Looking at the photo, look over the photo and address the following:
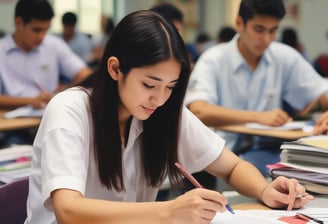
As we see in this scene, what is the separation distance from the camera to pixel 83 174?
1.23 m

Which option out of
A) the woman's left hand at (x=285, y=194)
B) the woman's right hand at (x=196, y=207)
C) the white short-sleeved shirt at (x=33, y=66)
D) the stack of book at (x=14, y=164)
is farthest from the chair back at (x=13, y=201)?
the white short-sleeved shirt at (x=33, y=66)

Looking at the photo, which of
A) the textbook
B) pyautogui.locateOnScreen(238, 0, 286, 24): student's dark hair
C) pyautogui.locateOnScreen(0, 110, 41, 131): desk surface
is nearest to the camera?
pyautogui.locateOnScreen(238, 0, 286, 24): student's dark hair

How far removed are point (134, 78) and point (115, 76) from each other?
7cm

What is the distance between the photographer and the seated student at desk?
3285 mm

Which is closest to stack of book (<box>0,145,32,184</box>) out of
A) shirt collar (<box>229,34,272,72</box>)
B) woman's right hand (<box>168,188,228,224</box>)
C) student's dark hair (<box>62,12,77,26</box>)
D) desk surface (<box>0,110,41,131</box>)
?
desk surface (<box>0,110,41,131</box>)

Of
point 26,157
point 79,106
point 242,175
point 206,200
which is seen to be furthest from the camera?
point 26,157

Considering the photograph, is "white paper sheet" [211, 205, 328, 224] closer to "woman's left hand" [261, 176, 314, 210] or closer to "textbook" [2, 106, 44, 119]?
"woman's left hand" [261, 176, 314, 210]

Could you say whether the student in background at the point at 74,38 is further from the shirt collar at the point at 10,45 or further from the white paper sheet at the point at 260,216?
the white paper sheet at the point at 260,216

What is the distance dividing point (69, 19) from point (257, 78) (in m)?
4.79

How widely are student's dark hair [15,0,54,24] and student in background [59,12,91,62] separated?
12.6ft

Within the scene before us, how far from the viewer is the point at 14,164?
80.5 inches

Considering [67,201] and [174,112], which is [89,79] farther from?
[67,201]

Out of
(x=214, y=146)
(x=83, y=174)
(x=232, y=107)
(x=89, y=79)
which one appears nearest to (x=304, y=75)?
(x=232, y=107)

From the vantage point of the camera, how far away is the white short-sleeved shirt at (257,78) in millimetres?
2846
